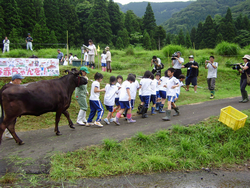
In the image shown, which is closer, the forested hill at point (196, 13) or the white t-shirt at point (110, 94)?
the white t-shirt at point (110, 94)

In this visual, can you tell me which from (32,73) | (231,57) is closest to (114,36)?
(231,57)

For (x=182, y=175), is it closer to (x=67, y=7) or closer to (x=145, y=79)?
(x=145, y=79)

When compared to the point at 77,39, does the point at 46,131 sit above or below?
below

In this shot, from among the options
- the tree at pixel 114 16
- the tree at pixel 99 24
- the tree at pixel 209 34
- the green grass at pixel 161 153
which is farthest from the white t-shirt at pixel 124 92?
the tree at pixel 114 16

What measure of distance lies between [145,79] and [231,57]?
593 inches

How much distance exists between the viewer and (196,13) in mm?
88688

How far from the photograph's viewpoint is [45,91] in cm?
614

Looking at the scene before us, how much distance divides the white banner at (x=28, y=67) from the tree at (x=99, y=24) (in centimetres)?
2906

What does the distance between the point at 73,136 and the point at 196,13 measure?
94.0 metres

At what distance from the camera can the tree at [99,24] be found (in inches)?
1513

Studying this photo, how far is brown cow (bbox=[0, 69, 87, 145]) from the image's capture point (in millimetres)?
5488

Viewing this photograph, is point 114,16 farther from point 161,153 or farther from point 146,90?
point 161,153

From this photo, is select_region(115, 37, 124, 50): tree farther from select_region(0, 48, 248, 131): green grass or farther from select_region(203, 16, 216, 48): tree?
select_region(203, 16, 216, 48): tree

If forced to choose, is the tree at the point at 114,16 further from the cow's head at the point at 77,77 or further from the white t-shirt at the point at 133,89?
the cow's head at the point at 77,77
